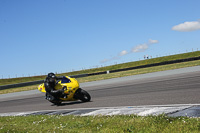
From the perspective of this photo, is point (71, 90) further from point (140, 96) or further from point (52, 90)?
point (140, 96)

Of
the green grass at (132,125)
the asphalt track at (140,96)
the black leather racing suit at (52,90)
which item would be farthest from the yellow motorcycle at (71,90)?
the green grass at (132,125)

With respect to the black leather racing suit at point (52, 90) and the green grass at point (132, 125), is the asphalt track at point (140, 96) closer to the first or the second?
the black leather racing suit at point (52, 90)

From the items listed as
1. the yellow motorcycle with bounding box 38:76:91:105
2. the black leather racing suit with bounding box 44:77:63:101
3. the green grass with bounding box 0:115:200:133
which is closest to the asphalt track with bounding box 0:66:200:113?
the yellow motorcycle with bounding box 38:76:91:105

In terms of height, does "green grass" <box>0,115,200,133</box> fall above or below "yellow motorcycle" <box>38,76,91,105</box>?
below

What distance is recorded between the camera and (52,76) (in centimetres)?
1179

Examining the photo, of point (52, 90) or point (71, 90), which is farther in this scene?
point (52, 90)

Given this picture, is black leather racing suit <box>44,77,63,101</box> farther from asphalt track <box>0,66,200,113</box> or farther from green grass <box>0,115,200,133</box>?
green grass <box>0,115,200,133</box>

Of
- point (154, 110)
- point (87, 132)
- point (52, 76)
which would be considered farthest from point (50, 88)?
point (87, 132)

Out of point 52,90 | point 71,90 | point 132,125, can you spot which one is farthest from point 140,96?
point 132,125

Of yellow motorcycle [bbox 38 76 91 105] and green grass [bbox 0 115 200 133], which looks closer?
green grass [bbox 0 115 200 133]

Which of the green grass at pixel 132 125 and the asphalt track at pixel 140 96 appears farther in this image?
the asphalt track at pixel 140 96

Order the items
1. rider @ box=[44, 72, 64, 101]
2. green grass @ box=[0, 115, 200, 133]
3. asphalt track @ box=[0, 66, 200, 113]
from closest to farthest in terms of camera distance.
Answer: green grass @ box=[0, 115, 200, 133] < asphalt track @ box=[0, 66, 200, 113] < rider @ box=[44, 72, 64, 101]

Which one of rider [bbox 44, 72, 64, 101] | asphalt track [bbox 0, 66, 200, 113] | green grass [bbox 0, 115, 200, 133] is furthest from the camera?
rider [bbox 44, 72, 64, 101]

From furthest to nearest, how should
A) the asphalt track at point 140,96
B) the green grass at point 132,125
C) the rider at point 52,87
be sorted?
1. the rider at point 52,87
2. the asphalt track at point 140,96
3. the green grass at point 132,125
